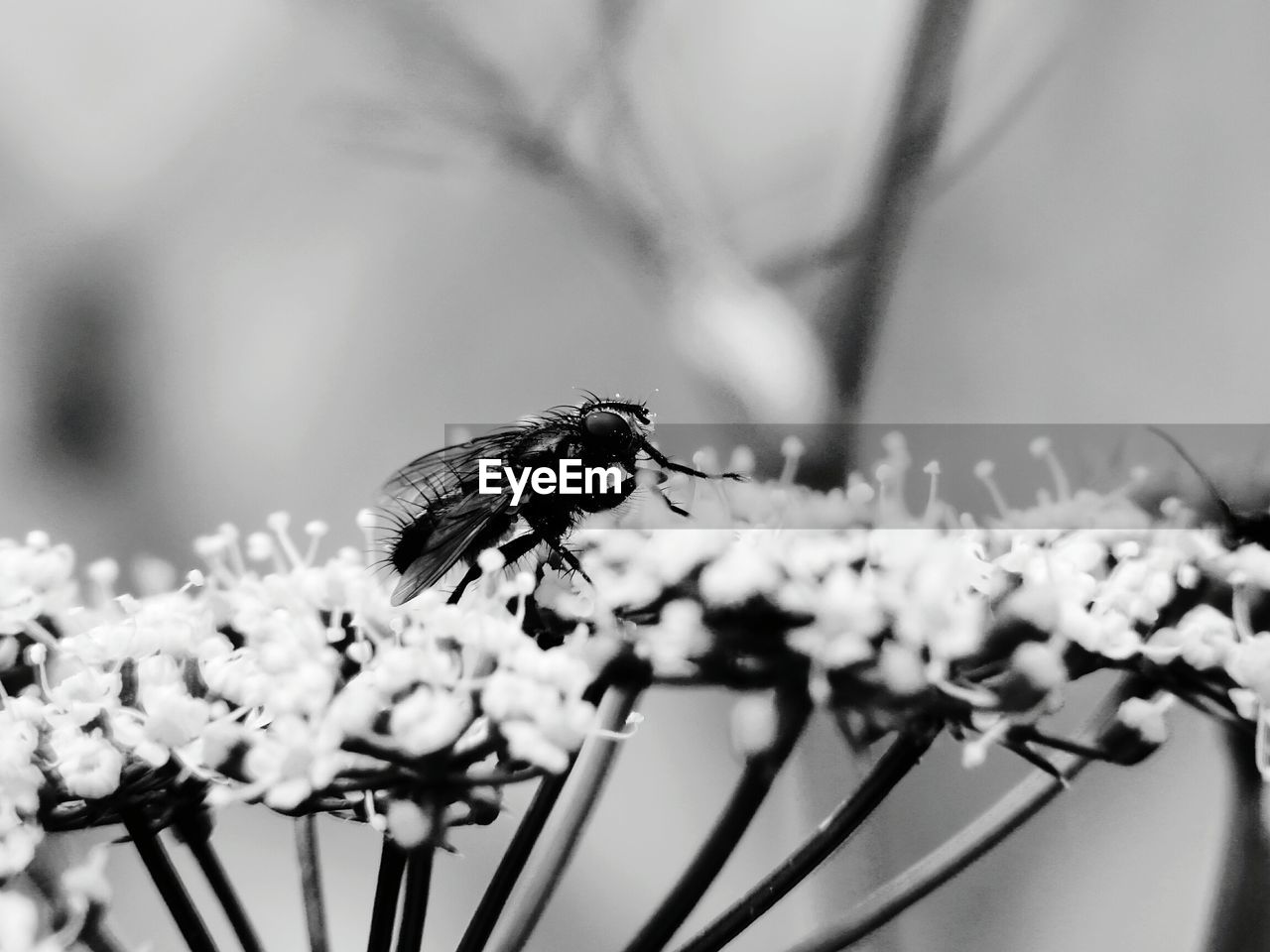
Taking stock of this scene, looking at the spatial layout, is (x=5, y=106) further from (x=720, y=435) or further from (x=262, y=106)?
(x=720, y=435)

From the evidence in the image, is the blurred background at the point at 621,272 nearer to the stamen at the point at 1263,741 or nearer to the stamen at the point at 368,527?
the stamen at the point at 368,527

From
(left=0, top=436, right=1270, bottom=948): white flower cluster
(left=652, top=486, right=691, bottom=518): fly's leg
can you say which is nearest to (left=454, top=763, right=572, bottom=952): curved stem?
(left=0, top=436, right=1270, bottom=948): white flower cluster

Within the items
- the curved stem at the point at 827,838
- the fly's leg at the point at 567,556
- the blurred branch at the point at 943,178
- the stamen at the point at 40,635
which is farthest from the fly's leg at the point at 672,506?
the blurred branch at the point at 943,178

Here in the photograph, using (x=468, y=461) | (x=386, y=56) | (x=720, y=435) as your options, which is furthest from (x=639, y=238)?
(x=468, y=461)

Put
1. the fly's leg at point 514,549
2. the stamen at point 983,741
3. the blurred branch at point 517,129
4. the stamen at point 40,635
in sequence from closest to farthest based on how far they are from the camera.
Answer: the stamen at point 983,741 < the stamen at point 40,635 < the fly's leg at point 514,549 < the blurred branch at point 517,129

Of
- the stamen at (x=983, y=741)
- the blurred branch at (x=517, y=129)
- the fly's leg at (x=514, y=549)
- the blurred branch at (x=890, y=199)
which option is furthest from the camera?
the blurred branch at (x=517, y=129)
